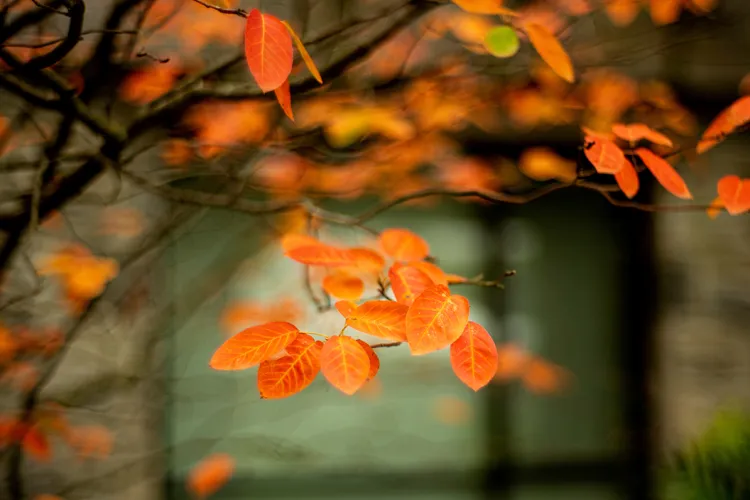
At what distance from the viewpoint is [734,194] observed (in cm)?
117

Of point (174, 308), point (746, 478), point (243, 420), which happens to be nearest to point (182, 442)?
point (243, 420)

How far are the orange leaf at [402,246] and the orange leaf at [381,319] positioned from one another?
0.98 feet

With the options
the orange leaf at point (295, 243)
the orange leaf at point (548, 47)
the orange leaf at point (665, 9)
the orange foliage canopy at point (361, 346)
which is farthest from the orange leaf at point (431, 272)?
the orange leaf at point (665, 9)

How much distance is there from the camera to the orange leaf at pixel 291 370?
0.87m

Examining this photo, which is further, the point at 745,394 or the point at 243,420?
the point at 745,394

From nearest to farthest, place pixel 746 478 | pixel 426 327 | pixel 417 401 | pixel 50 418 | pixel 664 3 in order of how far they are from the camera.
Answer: pixel 426 327 < pixel 746 478 < pixel 50 418 < pixel 664 3 < pixel 417 401

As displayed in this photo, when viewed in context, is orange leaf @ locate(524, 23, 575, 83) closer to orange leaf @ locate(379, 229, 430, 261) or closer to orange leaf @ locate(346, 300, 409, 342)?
orange leaf @ locate(379, 229, 430, 261)

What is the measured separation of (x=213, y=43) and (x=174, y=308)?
1390 mm

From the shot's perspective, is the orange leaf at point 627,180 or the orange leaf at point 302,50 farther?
the orange leaf at point 627,180

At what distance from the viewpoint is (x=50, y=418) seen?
232cm

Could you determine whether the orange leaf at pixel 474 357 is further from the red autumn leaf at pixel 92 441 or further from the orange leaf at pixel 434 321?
the red autumn leaf at pixel 92 441

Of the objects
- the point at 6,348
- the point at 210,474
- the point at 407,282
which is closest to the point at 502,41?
the point at 407,282

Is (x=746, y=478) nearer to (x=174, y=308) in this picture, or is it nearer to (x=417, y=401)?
(x=417, y=401)

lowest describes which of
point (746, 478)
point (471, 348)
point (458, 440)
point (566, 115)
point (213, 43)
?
point (458, 440)
